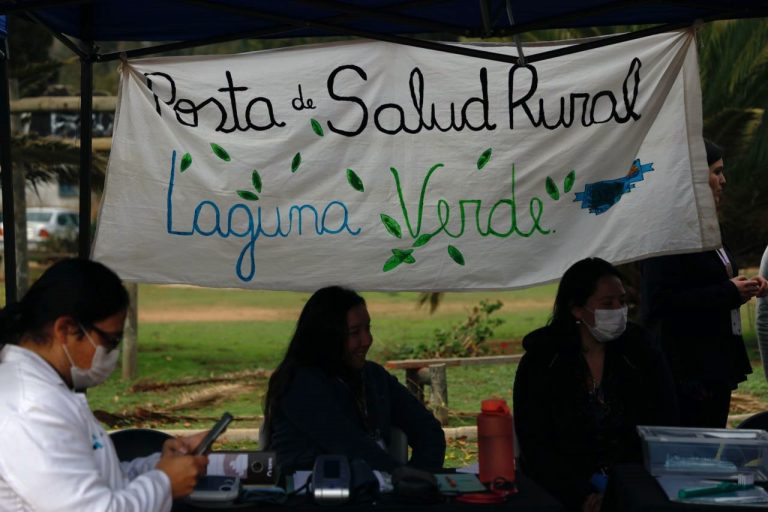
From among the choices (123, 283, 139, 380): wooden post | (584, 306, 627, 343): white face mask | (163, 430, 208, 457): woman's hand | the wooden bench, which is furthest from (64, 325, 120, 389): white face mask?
(123, 283, 139, 380): wooden post

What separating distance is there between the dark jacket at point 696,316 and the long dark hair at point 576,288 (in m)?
0.56

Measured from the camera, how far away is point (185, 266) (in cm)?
491

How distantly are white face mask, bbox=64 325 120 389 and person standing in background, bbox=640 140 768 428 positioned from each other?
2696 mm

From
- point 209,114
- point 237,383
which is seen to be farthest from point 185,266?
point 237,383

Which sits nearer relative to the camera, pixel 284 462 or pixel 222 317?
pixel 284 462

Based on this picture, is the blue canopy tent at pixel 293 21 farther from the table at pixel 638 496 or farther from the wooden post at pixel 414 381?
the wooden post at pixel 414 381

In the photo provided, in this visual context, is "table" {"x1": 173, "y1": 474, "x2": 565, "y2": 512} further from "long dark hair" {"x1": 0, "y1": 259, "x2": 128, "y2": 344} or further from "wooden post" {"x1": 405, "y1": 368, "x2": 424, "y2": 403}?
"wooden post" {"x1": 405, "y1": 368, "x2": 424, "y2": 403}

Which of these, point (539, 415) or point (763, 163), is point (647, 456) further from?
point (763, 163)

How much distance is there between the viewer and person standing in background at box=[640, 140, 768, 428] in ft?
15.3

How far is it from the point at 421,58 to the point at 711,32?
8286 mm

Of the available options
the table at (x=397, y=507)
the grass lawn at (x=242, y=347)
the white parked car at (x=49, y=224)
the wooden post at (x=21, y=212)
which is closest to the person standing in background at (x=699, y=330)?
the table at (x=397, y=507)

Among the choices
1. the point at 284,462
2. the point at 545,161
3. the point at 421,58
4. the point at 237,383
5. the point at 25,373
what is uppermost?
the point at 421,58

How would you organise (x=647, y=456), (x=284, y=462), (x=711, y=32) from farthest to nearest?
(x=711, y=32)
(x=284, y=462)
(x=647, y=456)

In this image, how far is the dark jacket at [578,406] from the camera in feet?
13.3
